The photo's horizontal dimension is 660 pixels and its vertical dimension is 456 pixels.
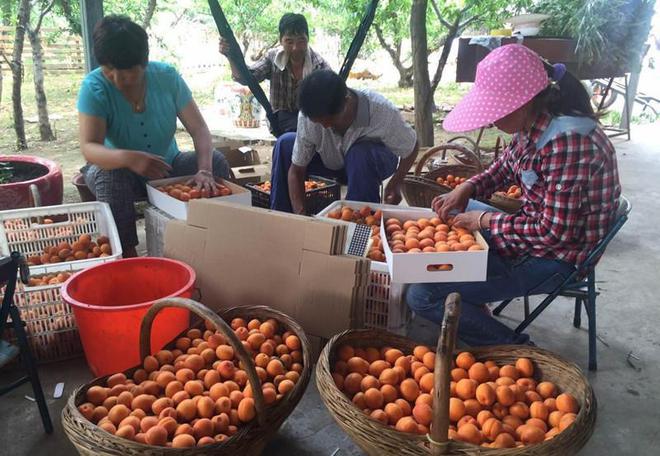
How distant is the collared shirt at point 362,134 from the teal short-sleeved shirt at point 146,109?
2.26 ft

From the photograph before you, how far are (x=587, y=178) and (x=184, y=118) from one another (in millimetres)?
2077

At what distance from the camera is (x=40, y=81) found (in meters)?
5.30

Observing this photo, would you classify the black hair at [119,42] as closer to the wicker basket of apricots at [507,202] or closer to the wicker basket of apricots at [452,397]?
the wicker basket of apricots at [452,397]

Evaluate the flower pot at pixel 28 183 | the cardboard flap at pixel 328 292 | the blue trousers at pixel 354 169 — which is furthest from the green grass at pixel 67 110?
the cardboard flap at pixel 328 292

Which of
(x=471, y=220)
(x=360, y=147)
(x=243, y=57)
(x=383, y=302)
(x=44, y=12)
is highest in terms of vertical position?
(x=44, y=12)

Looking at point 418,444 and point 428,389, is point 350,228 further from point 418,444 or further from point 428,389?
point 418,444

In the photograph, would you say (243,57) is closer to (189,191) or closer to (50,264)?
(189,191)

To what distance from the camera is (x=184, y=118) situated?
9.53ft

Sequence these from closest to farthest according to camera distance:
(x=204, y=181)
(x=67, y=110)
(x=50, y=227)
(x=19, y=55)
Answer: (x=50, y=227) < (x=204, y=181) < (x=19, y=55) < (x=67, y=110)

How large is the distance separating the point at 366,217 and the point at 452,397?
1000 mm

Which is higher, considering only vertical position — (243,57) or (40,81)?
(243,57)

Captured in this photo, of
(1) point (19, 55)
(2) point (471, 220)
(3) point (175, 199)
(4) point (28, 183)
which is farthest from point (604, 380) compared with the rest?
(1) point (19, 55)

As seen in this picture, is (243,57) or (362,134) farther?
(243,57)

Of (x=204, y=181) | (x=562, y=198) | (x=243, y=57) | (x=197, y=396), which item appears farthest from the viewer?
(x=243, y=57)
